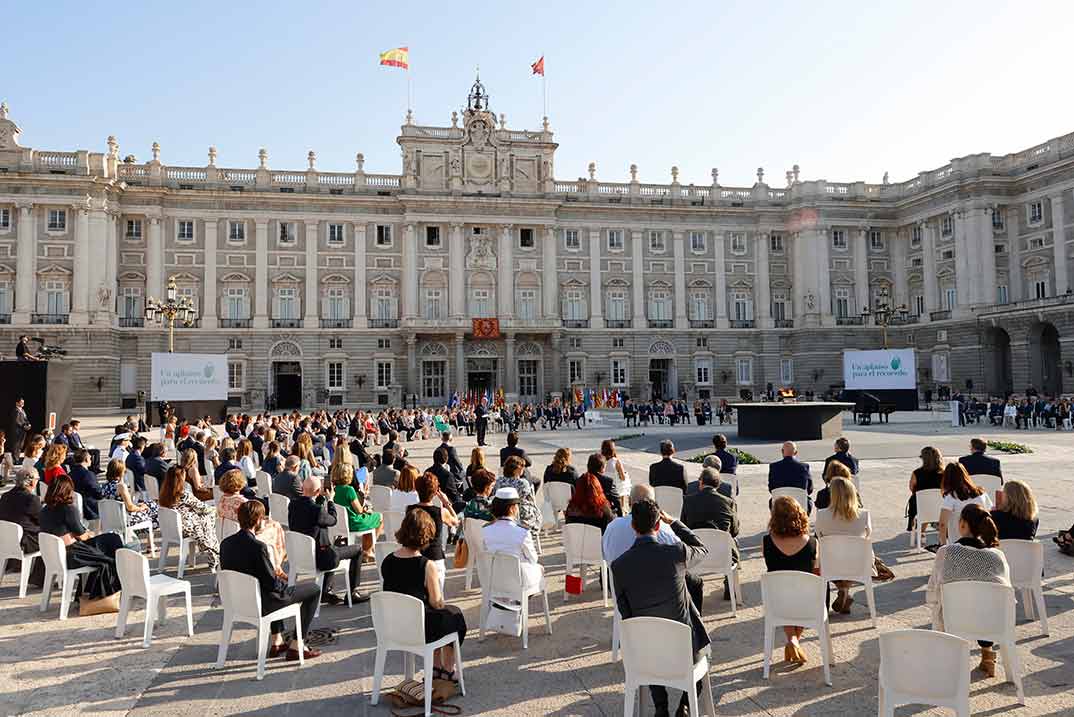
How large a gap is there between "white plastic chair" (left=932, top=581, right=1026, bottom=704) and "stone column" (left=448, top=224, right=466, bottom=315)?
4593cm

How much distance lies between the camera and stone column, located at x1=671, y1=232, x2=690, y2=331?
54.4m

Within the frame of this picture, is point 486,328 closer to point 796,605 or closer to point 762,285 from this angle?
point 762,285

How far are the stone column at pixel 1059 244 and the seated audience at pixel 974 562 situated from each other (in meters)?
48.1

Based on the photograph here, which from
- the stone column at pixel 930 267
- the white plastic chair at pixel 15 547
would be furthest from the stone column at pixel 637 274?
the white plastic chair at pixel 15 547

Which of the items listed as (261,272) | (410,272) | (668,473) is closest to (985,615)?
(668,473)

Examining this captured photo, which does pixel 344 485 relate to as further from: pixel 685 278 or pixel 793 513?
pixel 685 278

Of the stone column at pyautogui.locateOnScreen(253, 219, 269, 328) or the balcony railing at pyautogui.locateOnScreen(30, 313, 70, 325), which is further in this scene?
the stone column at pyautogui.locateOnScreen(253, 219, 269, 328)

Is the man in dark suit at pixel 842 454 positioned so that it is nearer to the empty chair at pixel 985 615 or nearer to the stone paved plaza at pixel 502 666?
the stone paved plaza at pixel 502 666

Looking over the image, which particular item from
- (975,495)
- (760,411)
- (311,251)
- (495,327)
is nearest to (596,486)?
(975,495)

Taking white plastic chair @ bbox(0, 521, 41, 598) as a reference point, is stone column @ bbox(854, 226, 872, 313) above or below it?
above

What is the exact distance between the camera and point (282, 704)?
5590mm

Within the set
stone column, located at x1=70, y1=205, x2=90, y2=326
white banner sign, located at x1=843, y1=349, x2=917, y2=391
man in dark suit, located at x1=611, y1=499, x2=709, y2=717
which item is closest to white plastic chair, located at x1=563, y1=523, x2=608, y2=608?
man in dark suit, located at x1=611, y1=499, x2=709, y2=717

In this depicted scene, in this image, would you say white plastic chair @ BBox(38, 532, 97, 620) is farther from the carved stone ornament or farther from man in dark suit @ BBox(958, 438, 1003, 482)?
the carved stone ornament

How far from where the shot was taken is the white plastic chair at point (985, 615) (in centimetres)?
530
